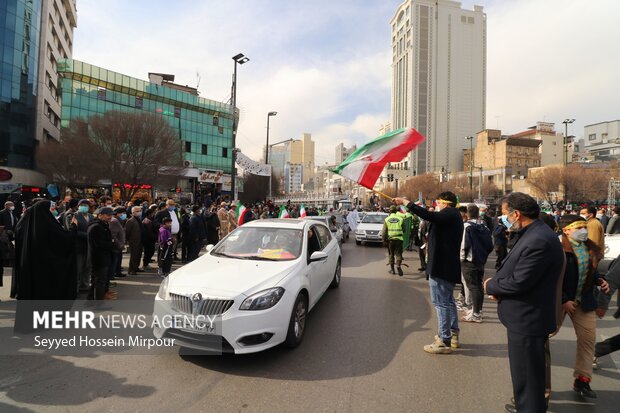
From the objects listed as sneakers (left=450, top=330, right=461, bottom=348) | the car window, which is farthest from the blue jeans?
the car window

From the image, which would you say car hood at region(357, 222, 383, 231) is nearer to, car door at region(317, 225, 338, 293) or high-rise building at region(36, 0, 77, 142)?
car door at region(317, 225, 338, 293)

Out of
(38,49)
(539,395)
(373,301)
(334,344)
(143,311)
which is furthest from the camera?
(38,49)

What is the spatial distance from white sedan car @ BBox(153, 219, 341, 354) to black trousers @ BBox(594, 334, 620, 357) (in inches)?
136

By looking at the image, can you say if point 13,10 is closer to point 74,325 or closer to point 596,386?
point 74,325

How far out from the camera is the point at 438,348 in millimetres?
4613

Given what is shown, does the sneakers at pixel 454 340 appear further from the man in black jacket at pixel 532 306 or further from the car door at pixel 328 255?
the car door at pixel 328 255

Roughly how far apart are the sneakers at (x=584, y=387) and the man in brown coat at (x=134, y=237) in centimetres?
892

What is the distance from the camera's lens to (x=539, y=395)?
273cm

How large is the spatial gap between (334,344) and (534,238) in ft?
9.79

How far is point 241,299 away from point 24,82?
47.3 metres

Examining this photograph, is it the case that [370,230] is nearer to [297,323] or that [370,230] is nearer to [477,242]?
[477,242]

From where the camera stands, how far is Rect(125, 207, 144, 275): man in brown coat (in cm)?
885

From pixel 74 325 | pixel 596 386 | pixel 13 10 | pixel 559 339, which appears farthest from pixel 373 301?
pixel 13 10

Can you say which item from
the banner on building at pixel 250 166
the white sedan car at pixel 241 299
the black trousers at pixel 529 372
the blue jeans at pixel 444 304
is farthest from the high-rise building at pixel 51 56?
the black trousers at pixel 529 372
